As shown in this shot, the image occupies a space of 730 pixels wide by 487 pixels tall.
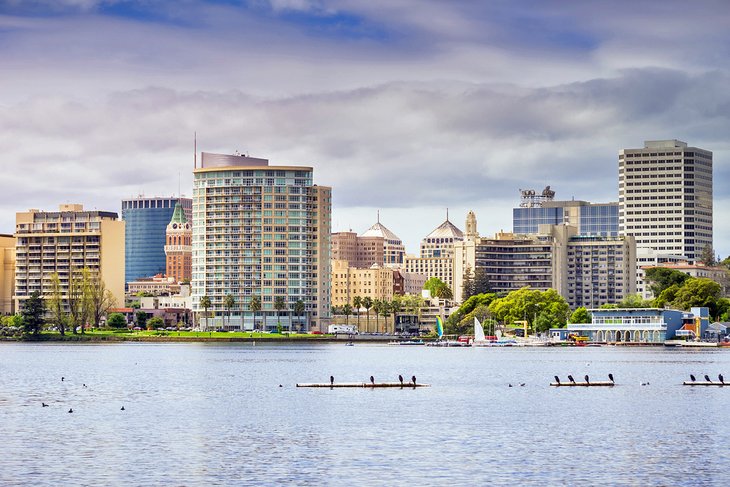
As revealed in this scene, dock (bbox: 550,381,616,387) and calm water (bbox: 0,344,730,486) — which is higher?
dock (bbox: 550,381,616,387)

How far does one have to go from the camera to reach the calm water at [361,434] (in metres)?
71.8

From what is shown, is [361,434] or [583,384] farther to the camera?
[583,384]

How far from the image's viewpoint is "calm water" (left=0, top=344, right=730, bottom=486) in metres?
71.8

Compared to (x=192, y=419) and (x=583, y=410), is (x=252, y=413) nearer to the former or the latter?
(x=192, y=419)

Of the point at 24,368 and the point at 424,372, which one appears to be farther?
the point at 24,368

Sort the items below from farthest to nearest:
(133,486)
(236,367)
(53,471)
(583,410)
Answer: (236,367), (583,410), (53,471), (133,486)

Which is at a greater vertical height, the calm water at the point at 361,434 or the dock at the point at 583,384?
the dock at the point at 583,384

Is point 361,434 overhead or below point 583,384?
below

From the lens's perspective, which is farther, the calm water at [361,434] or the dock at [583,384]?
the dock at [583,384]

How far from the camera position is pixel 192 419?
10106 cm

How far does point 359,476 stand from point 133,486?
1158cm

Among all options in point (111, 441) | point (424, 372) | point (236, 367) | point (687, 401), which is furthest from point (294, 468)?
point (236, 367)

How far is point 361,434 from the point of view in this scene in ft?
292

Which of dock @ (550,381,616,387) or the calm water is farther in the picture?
dock @ (550,381,616,387)
